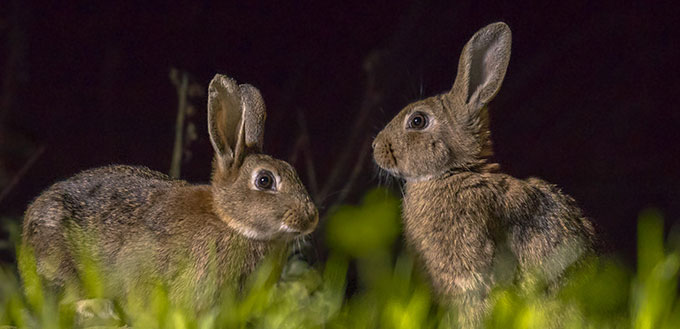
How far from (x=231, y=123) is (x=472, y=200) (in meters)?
0.83

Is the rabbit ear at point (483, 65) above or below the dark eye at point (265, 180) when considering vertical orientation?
above

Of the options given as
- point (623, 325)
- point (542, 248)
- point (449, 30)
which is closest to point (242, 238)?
point (542, 248)

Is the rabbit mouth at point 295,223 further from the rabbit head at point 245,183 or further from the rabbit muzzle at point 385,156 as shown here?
the rabbit muzzle at point 385,156

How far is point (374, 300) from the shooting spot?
3344 mm

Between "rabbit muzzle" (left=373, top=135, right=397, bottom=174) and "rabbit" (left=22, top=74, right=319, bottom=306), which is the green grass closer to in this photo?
"rabbit" (left=22, top=74, right=319, bottom=306)

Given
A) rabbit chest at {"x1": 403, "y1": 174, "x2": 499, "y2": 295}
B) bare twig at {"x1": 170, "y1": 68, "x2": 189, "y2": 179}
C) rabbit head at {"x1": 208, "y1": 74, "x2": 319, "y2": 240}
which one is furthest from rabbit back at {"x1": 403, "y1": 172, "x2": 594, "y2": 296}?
bare twig at {"x1": 170, "y1": 68, "x2": 189, "y2": 179}

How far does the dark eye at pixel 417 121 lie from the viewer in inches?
137

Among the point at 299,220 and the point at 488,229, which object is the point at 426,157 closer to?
the point at 488,229

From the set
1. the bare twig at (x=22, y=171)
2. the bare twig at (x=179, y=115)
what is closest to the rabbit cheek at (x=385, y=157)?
the bare twig at (x=179, y=115)

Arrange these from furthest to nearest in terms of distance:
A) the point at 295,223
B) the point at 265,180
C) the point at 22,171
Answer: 1. the point at 22,171
2. the point at 265,180
3. the point at 295,223

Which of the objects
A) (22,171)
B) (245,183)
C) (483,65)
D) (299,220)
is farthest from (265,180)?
(22,171)

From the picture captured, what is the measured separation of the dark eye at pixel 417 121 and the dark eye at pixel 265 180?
0.55m

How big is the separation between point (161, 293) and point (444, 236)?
93 centimetres

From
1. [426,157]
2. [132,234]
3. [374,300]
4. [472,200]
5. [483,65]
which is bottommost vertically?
[374,300]
